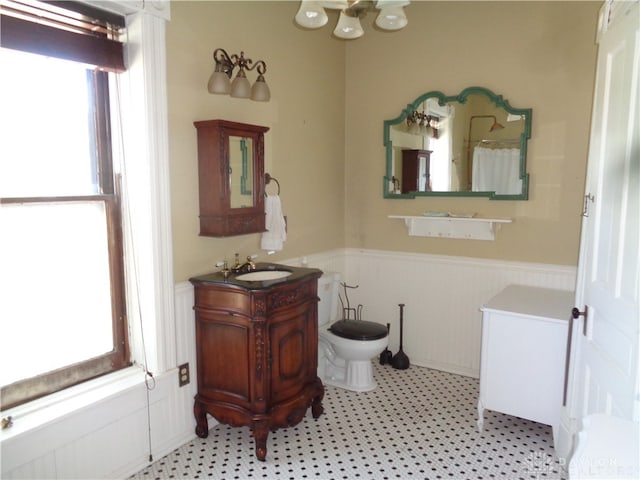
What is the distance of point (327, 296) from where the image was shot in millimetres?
3314

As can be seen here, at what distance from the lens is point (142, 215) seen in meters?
2.29

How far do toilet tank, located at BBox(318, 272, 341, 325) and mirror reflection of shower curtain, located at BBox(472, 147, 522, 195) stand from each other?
3.97 feet

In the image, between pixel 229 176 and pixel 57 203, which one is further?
pixel 229 176

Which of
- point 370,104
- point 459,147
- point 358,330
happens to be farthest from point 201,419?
point 370,104

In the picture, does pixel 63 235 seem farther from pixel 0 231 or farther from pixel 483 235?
pixel 483 235

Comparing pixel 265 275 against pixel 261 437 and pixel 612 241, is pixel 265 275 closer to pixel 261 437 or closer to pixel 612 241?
pixel 261 437

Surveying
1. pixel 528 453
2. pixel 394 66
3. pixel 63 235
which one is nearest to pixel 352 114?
pixel 394 66

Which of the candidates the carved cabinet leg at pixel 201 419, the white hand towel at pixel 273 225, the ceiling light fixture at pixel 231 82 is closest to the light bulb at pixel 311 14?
the ceiling light fixture at pixel 231 82

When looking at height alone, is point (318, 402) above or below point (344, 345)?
below

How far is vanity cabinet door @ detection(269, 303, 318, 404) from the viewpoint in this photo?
2408mm

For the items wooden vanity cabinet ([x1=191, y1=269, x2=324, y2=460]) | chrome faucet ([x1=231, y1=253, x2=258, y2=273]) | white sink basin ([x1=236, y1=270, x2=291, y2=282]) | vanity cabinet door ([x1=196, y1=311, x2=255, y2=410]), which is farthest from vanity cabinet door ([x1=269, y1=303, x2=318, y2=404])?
chrome faucet ([x1=231, y1=253, x2=258, y2=273])

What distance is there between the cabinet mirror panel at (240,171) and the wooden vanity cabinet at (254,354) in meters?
0.50

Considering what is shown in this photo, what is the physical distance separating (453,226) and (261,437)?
2016mm

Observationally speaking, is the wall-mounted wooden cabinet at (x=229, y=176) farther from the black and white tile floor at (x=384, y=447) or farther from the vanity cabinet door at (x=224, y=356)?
the black and white tile floor at (x=384, y=447)
